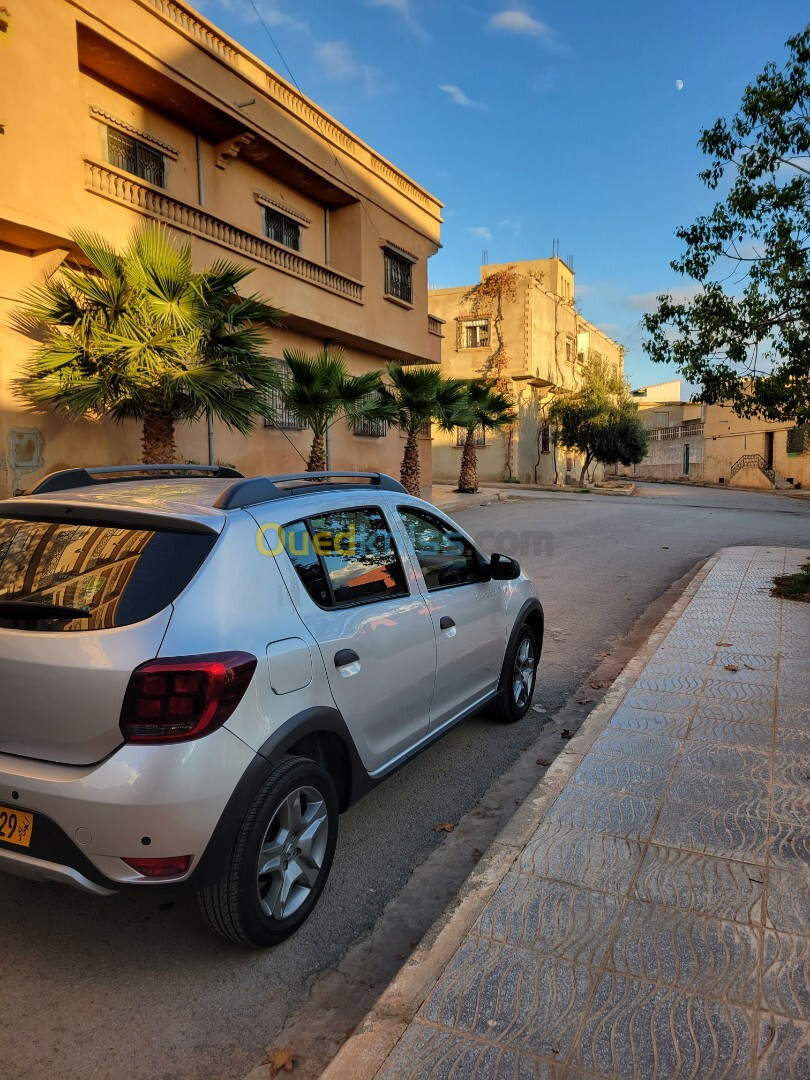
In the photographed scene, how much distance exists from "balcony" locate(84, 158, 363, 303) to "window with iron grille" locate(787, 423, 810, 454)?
2893cm

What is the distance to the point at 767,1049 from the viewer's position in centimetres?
207

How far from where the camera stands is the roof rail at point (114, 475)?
11.0ft

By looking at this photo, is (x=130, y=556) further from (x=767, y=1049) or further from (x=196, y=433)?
(x=196, y=433)

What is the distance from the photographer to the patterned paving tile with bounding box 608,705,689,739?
453cm

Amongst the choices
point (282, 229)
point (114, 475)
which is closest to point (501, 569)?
point (114, 475)

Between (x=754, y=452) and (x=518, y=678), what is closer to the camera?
(x=518, y=678)

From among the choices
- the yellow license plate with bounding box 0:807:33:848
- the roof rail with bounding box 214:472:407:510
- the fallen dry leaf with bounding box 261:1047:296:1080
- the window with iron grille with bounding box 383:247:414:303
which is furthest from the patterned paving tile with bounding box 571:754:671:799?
the window with iron grille with bounding box 383:247:414:303

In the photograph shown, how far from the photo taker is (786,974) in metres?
2.37

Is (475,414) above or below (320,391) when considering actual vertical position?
above

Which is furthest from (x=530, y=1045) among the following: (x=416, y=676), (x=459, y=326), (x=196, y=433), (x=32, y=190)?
(x=459, y=326)

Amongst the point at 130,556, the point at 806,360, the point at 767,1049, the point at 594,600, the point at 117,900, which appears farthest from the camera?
the point at 594,600

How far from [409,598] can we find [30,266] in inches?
401

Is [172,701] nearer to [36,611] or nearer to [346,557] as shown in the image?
[36,611]

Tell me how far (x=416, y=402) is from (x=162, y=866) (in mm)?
16667
